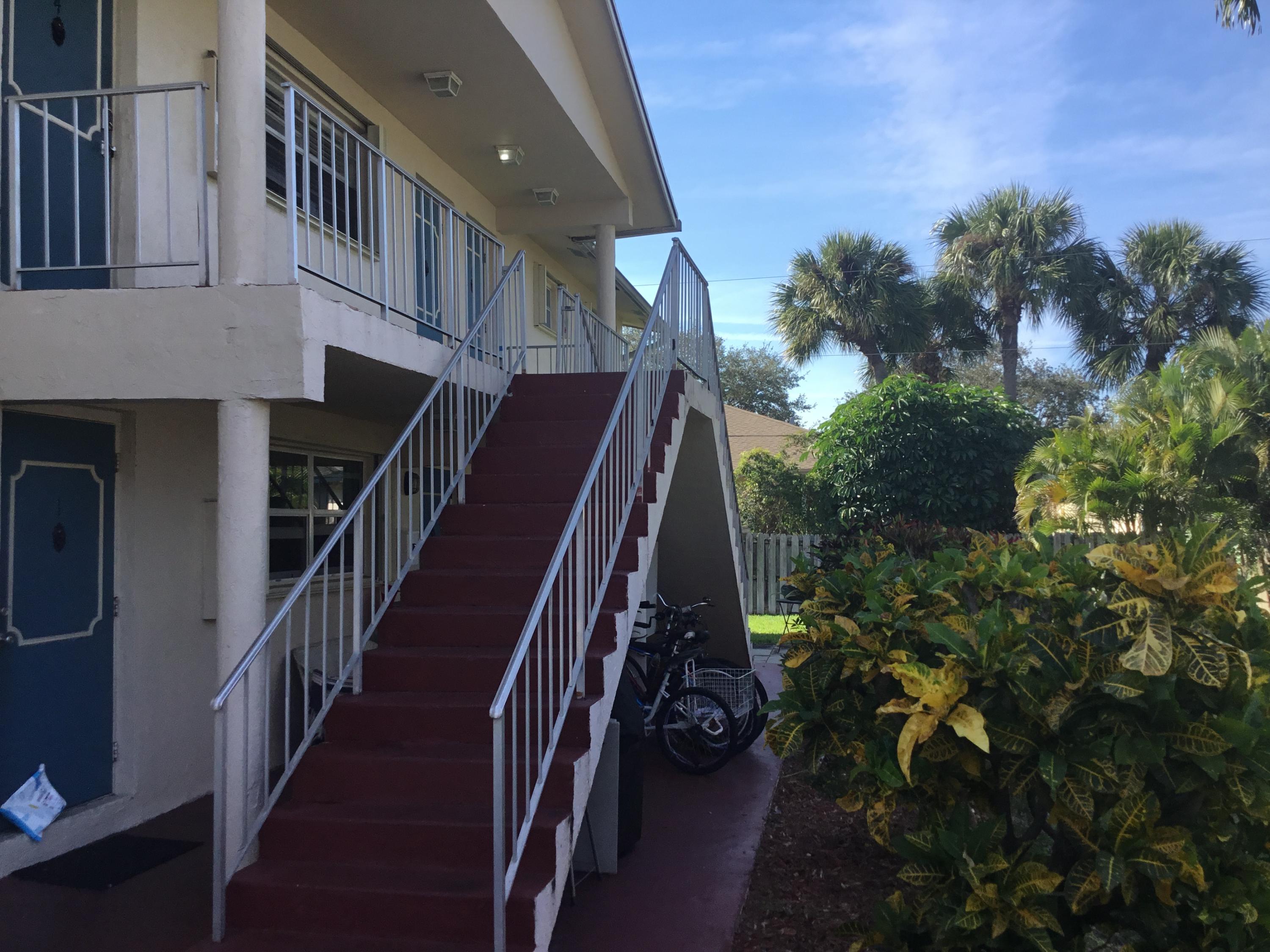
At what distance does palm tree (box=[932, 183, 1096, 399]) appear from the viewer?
740 inches

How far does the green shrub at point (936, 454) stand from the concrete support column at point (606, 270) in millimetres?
5731

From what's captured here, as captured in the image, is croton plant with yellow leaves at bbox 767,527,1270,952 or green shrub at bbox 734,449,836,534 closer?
croton plant with yellow leaves at bbox 767,527,1270,952

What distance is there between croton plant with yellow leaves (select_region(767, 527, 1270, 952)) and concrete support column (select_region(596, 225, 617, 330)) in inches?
280

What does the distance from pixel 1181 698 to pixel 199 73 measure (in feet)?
19.9

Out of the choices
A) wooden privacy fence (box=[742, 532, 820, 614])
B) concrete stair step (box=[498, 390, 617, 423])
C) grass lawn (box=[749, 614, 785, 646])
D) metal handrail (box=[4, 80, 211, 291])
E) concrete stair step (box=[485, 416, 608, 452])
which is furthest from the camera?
wooden privacy fence (box=[742, 532, 820, 614])

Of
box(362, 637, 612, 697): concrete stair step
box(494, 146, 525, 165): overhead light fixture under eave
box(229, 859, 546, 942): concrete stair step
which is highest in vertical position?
box(494, 146, 525, 165): overhead light fixture under eave

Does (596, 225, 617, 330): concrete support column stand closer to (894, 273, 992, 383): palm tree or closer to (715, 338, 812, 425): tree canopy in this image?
(894, 273, 992, 383): palm tree

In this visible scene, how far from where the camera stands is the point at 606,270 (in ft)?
33.3

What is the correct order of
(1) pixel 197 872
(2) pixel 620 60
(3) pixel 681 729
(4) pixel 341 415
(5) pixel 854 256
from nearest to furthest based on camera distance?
1. (1) pixel 197 872
2. (3) pixel 681 729
3. (4) pixel 341 415
4. (2) pixel 620 60
5. (5) pixel 854 256

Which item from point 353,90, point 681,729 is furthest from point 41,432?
point 681,729

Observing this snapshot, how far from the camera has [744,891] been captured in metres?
4.57

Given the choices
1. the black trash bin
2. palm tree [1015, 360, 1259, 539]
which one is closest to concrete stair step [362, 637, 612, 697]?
the black trash bin

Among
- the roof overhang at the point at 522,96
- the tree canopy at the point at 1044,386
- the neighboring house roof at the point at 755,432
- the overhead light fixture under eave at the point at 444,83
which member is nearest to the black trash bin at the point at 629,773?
the roof overhang at the point at 522,96

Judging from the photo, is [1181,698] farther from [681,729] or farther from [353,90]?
[353,90]
